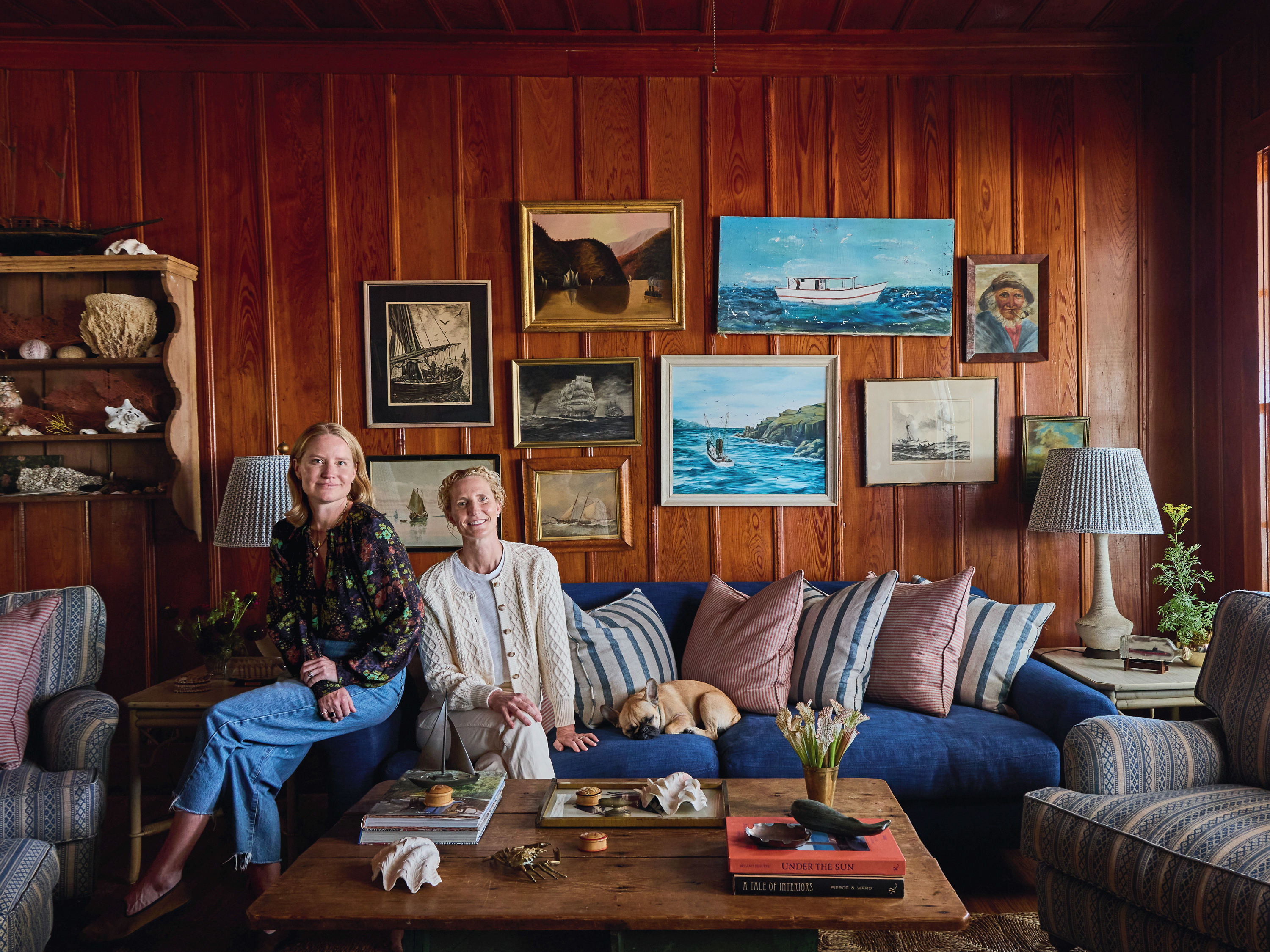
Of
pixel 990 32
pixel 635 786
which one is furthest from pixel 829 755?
pixel 990 32

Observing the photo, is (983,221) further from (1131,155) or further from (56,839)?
(56,839)

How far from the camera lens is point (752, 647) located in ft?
9.25

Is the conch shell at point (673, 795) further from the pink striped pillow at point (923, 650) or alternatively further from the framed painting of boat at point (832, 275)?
the framed painting of boat at point (832, 275)

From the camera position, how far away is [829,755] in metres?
1.79

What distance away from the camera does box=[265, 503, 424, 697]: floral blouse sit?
2.41 meters

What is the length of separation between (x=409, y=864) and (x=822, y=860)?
29.9 inches

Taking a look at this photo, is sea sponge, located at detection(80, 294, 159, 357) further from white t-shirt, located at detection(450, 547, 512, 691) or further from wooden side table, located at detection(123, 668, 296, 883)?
white t-shirt, located at detection(450, 547, 512, 691)

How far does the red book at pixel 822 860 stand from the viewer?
4.90 feet

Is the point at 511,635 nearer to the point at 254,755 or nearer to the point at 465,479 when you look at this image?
the point at 465,479

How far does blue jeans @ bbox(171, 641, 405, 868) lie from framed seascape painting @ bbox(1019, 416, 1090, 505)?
266 cm

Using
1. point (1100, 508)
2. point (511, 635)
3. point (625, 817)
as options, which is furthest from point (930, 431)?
point (625, 817)

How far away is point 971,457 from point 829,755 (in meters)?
1.97

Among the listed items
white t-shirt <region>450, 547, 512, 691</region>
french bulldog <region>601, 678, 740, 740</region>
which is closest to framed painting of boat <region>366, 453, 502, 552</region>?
white t-shirt <region>450, 547, 512, 691</region>

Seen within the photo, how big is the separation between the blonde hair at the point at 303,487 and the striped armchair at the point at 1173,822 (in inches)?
80.6
